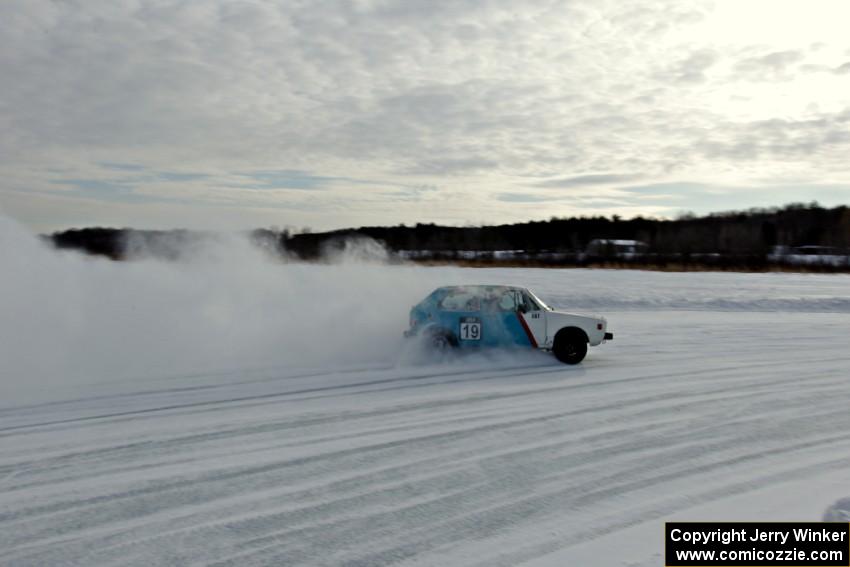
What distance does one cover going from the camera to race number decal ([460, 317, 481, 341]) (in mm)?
11906

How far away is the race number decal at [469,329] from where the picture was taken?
11.9 metres

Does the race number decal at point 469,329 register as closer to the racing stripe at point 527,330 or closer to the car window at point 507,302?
the car window at point 507,302

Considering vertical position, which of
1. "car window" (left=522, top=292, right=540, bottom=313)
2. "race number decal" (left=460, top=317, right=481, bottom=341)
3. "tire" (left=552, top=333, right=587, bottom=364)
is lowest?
"tire" (left=552, top=333, right=587, bottom=364)

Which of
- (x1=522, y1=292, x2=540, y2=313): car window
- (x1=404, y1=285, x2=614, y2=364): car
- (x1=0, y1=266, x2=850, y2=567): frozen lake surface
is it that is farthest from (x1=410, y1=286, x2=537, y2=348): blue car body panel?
(x1=0, y1=266, x2=850, y2=567): frozen lake surface

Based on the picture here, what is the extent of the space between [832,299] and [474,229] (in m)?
76.7

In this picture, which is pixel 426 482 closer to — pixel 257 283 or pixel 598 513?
pixel 598 513

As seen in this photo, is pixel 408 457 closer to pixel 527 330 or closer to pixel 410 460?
pixel 410 460

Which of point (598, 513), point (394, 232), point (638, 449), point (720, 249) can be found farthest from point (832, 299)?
point (720, 249)

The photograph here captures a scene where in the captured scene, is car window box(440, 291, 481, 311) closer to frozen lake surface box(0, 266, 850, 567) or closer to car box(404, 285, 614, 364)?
car box(404, 285, 614, 364)

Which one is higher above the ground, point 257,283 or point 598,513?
point 257,283

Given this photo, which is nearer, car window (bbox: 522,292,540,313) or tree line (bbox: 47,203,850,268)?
car window (bbox: 522,292,540,313)

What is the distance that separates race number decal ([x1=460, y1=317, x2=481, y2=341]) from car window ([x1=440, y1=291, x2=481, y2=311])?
0.70 feet

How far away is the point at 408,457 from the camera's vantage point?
20.8ft

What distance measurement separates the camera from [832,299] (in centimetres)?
2711
